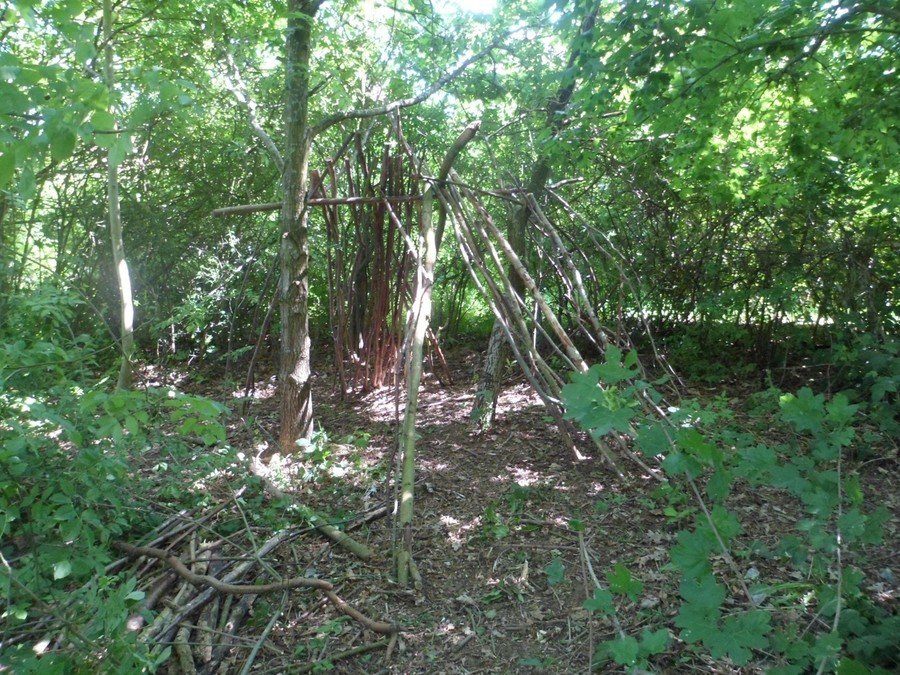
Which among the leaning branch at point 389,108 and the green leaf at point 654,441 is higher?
the leaning branch at point 389,108

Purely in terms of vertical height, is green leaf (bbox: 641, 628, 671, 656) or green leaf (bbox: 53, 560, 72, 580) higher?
green leaf (bbox: 641, 628, 671, 656)

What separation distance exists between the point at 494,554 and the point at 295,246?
243 cm

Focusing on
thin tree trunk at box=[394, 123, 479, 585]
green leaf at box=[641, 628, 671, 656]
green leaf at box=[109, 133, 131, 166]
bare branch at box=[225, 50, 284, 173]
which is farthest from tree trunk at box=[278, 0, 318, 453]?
green leaf at box=[641, 628, 671, 656]

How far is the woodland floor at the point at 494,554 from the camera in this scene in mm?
2629

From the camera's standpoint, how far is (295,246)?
4.23 m

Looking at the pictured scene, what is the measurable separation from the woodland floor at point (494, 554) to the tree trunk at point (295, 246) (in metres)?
0.33

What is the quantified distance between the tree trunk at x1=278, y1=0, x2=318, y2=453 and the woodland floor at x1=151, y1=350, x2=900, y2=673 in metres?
0.33

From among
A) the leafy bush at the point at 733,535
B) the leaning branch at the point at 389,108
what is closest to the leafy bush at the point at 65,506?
the leafy bush at the point at 733,535

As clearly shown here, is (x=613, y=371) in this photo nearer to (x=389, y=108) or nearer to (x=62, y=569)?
(x=62, y=569)

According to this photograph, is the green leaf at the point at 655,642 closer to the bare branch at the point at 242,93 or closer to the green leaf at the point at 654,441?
the green leaf at the point at 654,441

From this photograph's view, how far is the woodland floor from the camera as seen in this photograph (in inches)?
104

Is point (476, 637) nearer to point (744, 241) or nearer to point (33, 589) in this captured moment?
point (33, 589)

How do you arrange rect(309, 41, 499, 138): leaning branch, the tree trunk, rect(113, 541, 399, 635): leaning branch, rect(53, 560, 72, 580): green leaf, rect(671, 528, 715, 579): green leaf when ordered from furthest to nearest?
1. rect(309, 41, 499, 138): leaning branch
2. the tree trunk
3. rect(113, 541, 399, 635): leaning branch
4. rect(53, 560, 72, 580): green leaf
5. rect(671, 528, 715, 579): green leaf

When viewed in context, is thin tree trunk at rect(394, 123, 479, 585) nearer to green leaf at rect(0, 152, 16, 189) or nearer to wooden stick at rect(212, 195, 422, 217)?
wooden stick at rect(212, 195, 422, 217)
